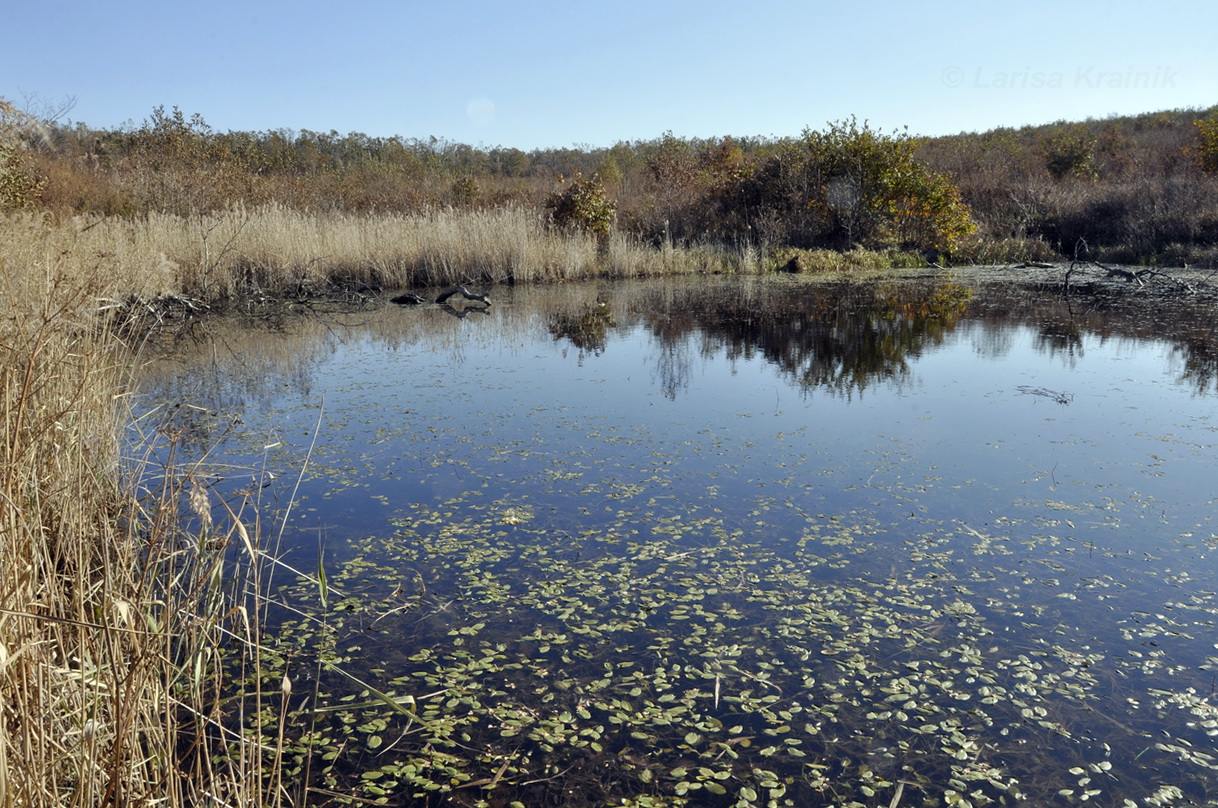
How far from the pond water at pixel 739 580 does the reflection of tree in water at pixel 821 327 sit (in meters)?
0.22

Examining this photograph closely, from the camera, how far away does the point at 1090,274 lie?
48.6 ft

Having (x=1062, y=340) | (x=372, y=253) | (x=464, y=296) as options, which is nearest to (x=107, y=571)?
(x=1062, y=340)

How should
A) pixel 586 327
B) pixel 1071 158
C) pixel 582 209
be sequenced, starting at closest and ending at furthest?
pixel 586 327, pixel 582 209, pixel 1071 158

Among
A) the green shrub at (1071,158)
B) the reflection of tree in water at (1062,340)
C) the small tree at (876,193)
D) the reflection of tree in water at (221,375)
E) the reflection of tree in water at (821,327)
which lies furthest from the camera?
the green shrub at (1071,158)

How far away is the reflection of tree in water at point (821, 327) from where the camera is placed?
753cm

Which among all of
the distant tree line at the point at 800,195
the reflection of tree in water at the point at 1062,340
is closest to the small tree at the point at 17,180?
the distant tree line at the point at 800,195

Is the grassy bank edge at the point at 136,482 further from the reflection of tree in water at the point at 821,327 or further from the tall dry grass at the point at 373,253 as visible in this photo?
the reflection of tree in water at the point at 821,327

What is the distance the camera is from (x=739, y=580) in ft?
10.9

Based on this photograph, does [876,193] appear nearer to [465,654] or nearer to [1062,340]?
[1062,340]

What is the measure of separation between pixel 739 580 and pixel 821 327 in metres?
6.97

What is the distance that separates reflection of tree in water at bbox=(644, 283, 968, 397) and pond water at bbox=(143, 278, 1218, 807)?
0.73 feet

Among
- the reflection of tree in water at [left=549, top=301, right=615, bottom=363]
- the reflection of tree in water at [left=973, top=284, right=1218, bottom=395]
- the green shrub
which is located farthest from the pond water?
the green shrub

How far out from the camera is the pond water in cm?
226

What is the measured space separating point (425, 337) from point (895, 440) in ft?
19.1
